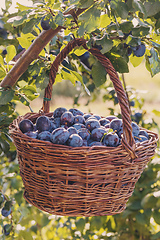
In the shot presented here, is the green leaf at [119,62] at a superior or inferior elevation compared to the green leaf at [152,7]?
inferior

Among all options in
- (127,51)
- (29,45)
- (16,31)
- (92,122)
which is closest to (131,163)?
(92,122)

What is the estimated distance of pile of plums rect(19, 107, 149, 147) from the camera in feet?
2.54

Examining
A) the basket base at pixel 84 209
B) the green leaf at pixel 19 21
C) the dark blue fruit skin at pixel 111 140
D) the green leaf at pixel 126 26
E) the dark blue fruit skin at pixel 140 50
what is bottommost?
the basket base at pixel 84 209

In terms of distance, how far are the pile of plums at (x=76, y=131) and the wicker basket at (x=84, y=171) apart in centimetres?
4

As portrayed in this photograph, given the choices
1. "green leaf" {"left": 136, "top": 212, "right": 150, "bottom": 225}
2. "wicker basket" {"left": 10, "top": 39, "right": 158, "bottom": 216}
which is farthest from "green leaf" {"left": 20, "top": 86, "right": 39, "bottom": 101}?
"green leaf" {"left": 136, "top": 212, "right": 150, "bottom": 225}

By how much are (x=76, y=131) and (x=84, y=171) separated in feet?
0.48

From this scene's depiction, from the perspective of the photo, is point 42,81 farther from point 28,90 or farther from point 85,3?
point 85,3

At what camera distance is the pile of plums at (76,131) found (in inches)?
30.5

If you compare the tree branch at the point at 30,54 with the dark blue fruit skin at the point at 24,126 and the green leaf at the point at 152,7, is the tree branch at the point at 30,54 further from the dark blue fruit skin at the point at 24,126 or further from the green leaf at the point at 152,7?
the green leaf at the point at 152,7

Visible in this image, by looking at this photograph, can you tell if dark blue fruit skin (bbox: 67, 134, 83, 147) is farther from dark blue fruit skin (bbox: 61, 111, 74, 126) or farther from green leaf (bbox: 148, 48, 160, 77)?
green leaf (bbox: 148, 48, 160, 77)

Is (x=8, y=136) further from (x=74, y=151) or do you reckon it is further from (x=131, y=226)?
(x=131, y=226)

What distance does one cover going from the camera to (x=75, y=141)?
76 cm

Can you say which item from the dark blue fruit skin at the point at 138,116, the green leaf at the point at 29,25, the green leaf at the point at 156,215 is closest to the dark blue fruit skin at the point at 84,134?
the green leaf at the point at 29,25

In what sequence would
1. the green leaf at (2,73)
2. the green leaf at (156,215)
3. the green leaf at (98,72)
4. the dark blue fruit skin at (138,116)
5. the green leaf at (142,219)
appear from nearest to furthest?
1. the green leaf at (98,72)
2. the green leaf at (2,73)
3. the green leaf at (156,215)
4. the green leaf at (142,219)
5. the dark blue fruit skin at (138,116)
